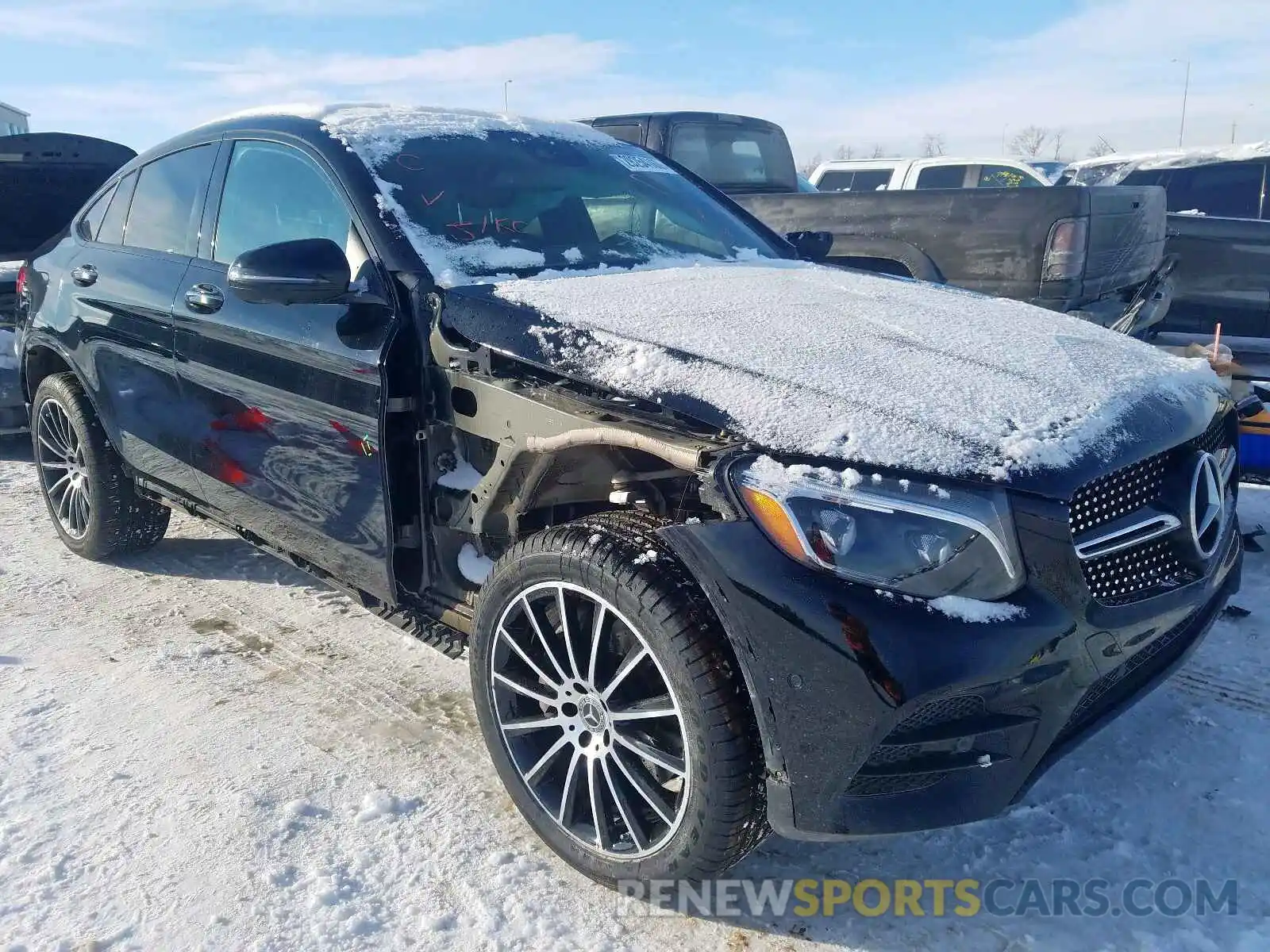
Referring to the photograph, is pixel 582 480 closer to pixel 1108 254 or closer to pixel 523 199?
pixel 523 199

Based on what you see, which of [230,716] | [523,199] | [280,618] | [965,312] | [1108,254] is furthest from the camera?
[1108,254]

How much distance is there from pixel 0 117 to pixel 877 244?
44006 millimetres

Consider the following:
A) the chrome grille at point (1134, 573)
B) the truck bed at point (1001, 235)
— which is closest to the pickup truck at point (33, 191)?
the truck bed at point (1001, 235)

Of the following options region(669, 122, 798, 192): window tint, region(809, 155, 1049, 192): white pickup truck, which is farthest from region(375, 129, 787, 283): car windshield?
region(809, 155, 1049, 192): white pickup truck

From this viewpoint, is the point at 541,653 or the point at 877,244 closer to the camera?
the point at 541,653

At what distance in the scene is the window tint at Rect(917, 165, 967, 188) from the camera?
1044 centimetres

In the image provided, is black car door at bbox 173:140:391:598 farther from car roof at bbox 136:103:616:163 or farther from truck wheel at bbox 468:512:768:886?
truck wheel at bbox 468:512:768:886

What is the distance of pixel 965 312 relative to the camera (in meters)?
2.86

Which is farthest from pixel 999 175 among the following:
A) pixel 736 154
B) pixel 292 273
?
pixel 292 273

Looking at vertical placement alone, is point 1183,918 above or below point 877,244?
below

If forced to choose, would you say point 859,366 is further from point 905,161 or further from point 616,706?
point 905,161

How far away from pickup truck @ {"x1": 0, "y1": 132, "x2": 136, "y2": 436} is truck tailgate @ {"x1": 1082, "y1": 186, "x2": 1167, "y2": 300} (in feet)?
17.9

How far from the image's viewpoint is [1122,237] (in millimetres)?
5645

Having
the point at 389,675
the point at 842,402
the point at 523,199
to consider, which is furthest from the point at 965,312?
the point at 389,675
